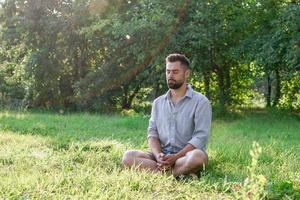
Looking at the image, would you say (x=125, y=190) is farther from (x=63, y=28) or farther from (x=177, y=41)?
(x=63, y=28)

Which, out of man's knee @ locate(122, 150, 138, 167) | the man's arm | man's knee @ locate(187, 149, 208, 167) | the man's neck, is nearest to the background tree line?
the man's neck

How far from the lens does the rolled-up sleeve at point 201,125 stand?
19.0 feet

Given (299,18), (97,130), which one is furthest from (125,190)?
(299,18)

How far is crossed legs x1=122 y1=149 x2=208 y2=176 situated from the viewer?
5590 millimetres

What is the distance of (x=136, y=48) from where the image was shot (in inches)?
642

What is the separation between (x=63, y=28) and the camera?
59.9ft

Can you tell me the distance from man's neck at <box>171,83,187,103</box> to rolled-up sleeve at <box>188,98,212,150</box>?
28 centimetres

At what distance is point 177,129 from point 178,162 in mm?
513

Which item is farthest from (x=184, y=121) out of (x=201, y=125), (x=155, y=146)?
(x=155, y=146)

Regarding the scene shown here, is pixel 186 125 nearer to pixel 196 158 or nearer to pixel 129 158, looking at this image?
pixel 196 158

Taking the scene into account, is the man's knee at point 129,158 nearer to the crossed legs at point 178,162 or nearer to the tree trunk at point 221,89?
the crossed legs at point 178,162

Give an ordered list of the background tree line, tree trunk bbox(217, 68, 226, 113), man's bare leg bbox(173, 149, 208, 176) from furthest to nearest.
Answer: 1. tree trunk bbox(217, 68, 226, 113)
2. the background tree line
3. man's bare leg bbox(173, 149, 208, 176)

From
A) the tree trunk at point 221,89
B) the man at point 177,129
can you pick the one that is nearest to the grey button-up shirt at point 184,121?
the man at point 177,129

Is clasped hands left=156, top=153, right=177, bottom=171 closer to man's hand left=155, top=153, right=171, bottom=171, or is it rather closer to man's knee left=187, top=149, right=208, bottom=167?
man's hand left=155, top=153, right=171, bottom=171
